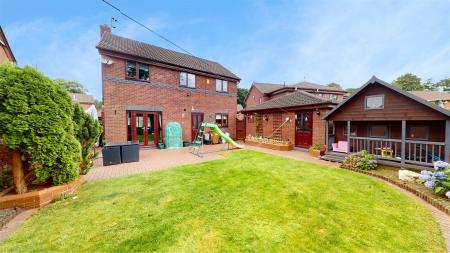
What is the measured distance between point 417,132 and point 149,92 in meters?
14.4

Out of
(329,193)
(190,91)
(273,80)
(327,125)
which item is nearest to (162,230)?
(329,193)

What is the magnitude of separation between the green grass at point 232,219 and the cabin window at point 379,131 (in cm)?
476

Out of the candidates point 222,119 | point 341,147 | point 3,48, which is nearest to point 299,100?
point 341,147

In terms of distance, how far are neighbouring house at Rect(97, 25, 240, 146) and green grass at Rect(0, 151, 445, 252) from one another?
654 centimetres

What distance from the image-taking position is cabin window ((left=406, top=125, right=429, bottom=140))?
709cm

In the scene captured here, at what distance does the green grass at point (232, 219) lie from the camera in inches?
94.3

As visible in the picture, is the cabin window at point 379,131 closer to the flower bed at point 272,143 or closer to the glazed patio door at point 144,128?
the flower bed at point 272,143

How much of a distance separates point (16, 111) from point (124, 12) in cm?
546

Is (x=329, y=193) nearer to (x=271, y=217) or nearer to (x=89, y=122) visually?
(x=271, y=217)

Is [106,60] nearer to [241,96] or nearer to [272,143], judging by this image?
[272,143]

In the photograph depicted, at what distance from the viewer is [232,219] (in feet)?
9.86

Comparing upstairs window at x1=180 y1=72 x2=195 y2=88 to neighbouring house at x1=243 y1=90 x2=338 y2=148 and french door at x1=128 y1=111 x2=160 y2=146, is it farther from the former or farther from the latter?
neighbouring house at x1=243 y1=90 x2=338 y2=148

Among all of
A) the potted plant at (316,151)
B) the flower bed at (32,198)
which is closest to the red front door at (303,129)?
the potted plant at (316,151)

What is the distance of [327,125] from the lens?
8805 mm
